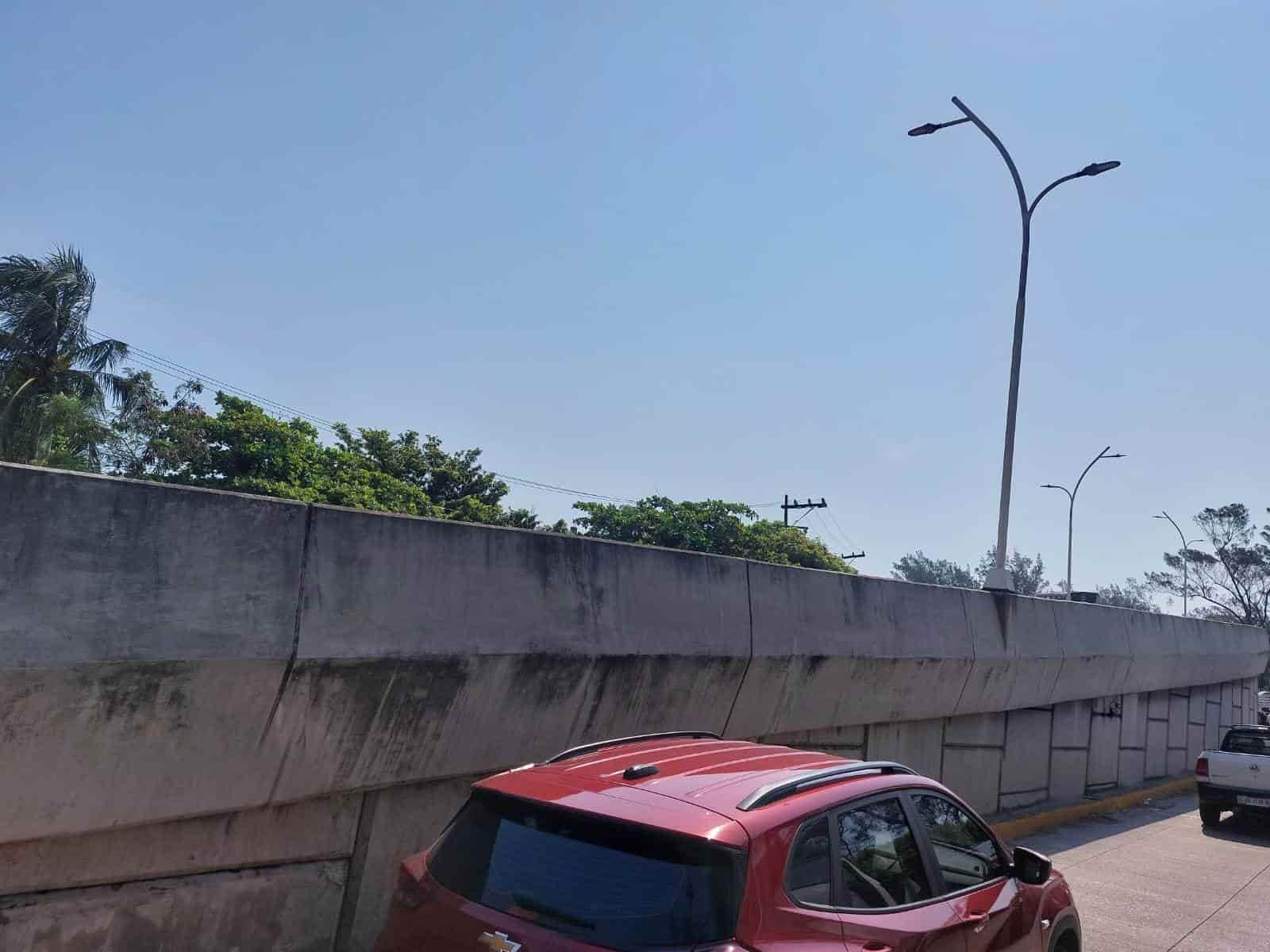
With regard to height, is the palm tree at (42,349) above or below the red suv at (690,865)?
above

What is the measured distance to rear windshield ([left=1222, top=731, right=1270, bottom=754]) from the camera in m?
16.8

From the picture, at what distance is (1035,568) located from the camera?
15338 centimetres

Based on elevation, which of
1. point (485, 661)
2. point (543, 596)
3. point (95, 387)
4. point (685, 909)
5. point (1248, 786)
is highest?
point (95, 387)

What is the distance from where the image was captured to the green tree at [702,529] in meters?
59.3

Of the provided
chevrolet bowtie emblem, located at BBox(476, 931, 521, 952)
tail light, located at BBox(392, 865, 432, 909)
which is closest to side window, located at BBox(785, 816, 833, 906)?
chevrolet bowtie emblem, located at BBox(476, 931, 521, 952)

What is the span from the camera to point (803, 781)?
3846 millimetres

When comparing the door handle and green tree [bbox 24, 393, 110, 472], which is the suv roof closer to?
the door handle

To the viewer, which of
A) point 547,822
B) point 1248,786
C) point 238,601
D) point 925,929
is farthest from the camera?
point 1248,786

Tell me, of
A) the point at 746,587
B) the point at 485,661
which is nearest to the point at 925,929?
the point at 485,661

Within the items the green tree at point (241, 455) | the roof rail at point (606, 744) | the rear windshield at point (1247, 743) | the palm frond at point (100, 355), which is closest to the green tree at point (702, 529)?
the green tree at point (241, 455)

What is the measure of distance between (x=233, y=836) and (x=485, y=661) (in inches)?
60.5

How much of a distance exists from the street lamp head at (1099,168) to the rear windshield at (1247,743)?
30.0ft

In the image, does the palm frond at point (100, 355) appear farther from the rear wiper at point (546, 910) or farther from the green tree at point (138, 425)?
the rear wiper at point (546, 910)

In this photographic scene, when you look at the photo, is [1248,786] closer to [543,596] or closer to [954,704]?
[954,704]
